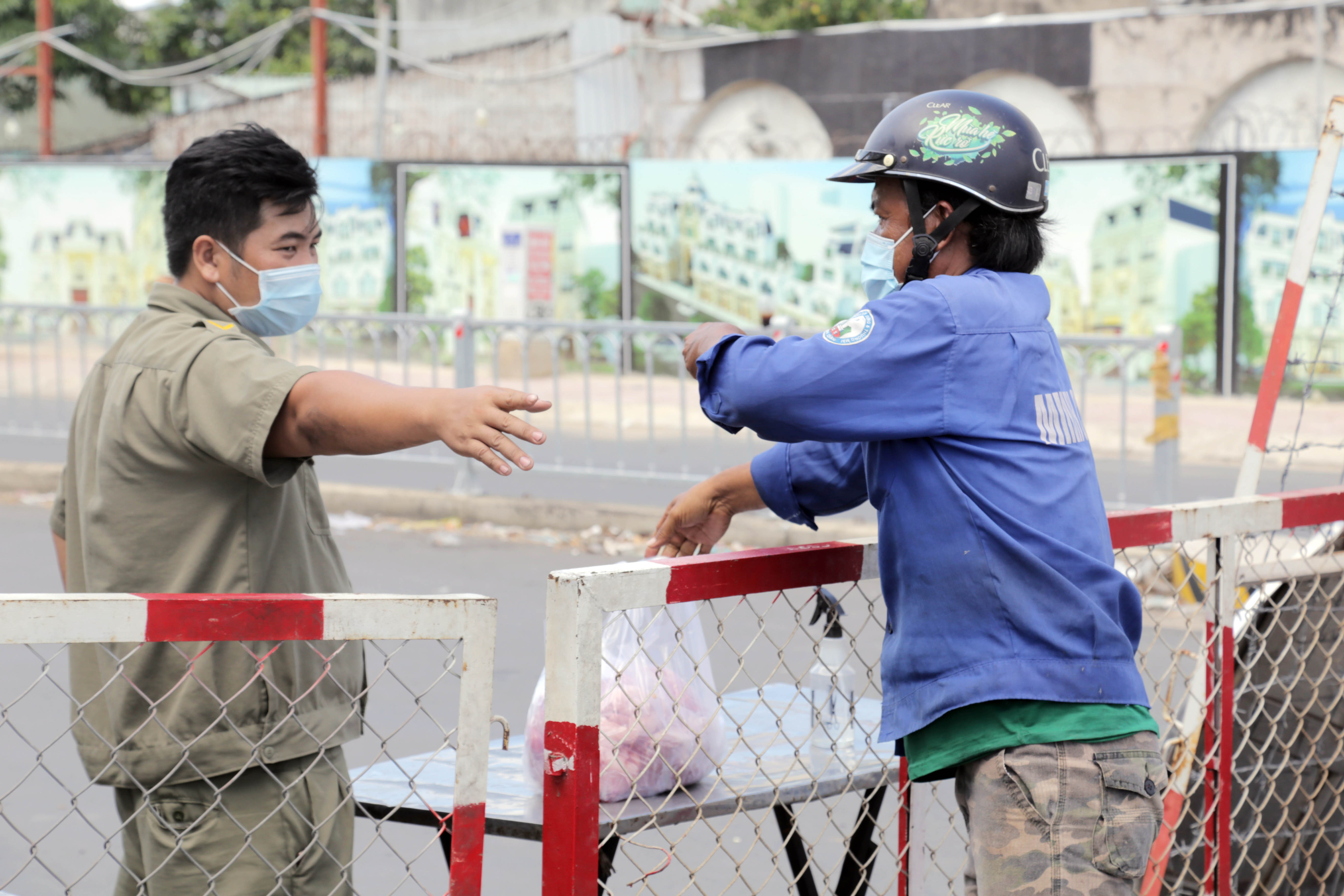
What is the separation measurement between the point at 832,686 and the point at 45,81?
22665 millimetres

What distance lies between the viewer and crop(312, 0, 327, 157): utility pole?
752 inches

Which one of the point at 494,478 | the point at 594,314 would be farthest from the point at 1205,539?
the point at 594,314

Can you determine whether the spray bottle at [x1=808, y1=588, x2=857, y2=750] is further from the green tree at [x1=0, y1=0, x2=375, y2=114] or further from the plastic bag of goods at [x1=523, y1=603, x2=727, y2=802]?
the green tree at [x1=0, y1=0, x2=375, y2=114]

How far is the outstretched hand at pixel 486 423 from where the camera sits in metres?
1.87

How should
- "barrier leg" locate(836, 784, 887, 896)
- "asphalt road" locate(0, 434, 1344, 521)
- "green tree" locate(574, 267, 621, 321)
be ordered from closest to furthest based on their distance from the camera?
1. "barrier leg" locate(836, 784, 887, 896)
2. "asphalt road" locate(0, 434, 1344, 521)
3. "green tree" locate(574, 267, 621, 321)

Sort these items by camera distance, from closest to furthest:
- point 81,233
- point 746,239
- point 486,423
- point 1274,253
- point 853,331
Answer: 1. point 486,423
2. point 853,331
3. point 1274,253
4. point 746,239
5. point 81,233

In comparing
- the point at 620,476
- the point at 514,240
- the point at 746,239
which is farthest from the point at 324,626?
the point at 514,240

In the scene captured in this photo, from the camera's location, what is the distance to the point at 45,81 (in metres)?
21.7

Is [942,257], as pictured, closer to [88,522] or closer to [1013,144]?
[1013,144]

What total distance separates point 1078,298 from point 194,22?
2430 cm

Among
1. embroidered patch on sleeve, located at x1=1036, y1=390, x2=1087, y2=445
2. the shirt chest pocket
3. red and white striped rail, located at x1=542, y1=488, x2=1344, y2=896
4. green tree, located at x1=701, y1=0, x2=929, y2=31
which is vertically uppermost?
green tree, located at x1=701, y1=0, x2=929, y2=31

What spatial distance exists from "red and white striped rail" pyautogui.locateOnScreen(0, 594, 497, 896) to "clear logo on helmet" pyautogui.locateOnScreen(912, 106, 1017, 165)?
0.99 m

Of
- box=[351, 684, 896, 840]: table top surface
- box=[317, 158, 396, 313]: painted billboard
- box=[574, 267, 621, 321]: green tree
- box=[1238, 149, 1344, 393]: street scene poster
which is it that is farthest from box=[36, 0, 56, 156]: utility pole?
box=[351, 684, 896, 840]: table top surface

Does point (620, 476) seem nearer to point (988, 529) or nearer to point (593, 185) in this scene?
point (988, 529)
